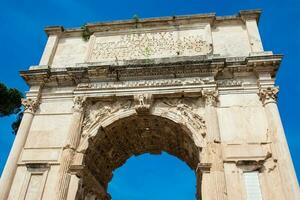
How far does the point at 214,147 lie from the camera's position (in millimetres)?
8117

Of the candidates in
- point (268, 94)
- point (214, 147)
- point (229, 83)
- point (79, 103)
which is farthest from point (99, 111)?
point (268, 94)

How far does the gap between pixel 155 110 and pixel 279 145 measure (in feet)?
11.9

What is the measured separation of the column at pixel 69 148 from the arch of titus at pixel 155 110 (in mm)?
30

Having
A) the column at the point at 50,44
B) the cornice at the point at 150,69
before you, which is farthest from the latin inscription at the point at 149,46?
the column at the point at 50,44

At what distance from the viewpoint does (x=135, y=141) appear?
35.0ft

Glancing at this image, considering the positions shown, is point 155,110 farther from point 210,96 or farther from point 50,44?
point 50,44

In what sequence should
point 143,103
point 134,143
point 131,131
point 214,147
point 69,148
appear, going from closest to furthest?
point 214,147 < point 69,148 < point 143,103 < point 131,131 < point 134,143

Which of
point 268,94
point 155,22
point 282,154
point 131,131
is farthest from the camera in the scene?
point 155,22

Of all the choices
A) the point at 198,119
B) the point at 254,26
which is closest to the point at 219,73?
the point at 198,119

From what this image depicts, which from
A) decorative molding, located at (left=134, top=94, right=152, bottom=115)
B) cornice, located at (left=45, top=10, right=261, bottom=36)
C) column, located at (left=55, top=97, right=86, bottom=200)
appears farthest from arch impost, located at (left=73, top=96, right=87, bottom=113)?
cornice, located at (left=45, top=10, right=261, bottom=36)

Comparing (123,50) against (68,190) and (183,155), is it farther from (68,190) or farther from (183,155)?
(68,190)

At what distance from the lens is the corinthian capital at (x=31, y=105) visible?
385 inches

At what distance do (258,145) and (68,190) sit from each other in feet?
17.2

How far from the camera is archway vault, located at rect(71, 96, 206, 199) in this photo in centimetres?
888
